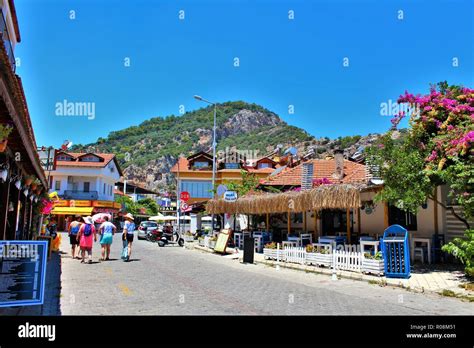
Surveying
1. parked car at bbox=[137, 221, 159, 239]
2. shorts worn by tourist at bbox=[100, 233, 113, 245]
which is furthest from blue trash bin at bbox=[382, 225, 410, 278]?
parked car at bbox=[137, 221, 159, 239]

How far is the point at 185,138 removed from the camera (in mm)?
134375

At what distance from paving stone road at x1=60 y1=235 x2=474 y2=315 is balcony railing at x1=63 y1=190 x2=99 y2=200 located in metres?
41.0

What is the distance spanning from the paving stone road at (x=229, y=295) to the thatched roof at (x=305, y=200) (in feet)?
8.40

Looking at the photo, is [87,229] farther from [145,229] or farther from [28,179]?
[145,229]

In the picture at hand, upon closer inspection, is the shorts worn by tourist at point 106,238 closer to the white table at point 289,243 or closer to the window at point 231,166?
the white table at point 289,243

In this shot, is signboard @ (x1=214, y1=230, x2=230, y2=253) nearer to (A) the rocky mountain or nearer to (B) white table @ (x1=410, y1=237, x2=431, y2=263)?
(B) white table @ (x1=410, y1=237, x2=431, y2=263)

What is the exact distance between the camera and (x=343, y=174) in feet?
72.6

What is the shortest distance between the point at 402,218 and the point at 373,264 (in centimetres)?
462

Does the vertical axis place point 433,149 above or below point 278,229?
above

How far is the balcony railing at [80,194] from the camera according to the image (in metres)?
51.7

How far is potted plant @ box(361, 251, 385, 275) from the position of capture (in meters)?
12.0

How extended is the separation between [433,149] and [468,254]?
11.1 ft
